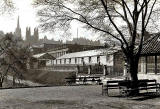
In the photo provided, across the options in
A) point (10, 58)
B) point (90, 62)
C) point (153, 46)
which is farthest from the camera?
point (90, 62)

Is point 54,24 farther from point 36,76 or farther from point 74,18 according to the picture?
point 36,76

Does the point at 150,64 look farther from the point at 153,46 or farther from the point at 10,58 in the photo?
the point at 10,58

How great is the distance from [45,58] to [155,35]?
68.6 metres

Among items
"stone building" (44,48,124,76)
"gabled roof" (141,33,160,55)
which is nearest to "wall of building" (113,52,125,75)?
"stone building" (44,48,124,76)

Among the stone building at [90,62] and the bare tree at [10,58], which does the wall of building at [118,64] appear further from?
the bare tree at [10,58]

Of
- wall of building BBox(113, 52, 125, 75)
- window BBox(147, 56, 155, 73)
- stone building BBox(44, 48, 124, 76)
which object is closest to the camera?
window BBox(147, 56, 155, 73)

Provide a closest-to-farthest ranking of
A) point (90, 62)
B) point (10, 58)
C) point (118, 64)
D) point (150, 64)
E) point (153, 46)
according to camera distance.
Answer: point (153, 46) → point (150, 64) → point (10, 58) → point (118, 64) → point (90, 62)

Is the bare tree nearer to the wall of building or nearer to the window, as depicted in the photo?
the wall of building

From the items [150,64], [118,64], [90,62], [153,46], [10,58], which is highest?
[153,46]

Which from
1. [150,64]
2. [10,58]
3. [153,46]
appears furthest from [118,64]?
[153,46]

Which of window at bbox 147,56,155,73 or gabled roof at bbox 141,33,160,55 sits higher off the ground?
gabled roof at bbox 141,33,160,55

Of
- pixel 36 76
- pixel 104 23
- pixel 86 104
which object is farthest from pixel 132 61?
pixel 36 76

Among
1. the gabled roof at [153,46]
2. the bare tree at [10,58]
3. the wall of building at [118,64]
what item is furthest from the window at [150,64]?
the bare tree at [10,58]

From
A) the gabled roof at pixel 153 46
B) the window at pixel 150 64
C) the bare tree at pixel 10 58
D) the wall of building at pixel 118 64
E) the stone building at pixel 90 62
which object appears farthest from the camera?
the bare tree at pixel 10 58
